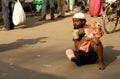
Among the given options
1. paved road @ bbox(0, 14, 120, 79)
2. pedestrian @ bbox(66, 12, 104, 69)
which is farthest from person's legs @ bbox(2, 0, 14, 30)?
pedestrian @ bbox(66, 12, 104, 69)

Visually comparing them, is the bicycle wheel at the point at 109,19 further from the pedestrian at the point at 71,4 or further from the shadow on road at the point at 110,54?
the pedestrian at the point at 71,4

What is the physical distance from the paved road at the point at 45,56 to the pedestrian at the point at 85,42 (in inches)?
5.9

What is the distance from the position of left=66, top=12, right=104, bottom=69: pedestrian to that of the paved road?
0.49 feet

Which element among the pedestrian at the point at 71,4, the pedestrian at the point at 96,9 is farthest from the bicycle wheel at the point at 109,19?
the pedestrian at the point at 71,4

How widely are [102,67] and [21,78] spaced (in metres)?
1.51

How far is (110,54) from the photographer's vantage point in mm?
8570

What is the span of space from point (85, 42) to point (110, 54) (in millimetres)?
1172

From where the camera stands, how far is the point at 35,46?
9.59 m

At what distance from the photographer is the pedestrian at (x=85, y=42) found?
7398mm

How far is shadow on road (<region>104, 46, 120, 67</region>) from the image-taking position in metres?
8.05

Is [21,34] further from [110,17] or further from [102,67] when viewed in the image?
[102,67]

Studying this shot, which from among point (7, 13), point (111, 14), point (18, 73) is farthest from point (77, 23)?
point (7, 13)

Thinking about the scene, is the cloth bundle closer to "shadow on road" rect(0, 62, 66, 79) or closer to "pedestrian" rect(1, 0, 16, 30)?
"shadow on road" rect(0, 62, 66, 79)

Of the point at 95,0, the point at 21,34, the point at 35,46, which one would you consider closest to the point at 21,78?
the point at 35,46
